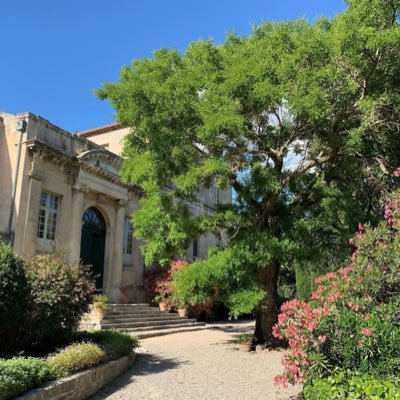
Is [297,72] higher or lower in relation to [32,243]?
higher

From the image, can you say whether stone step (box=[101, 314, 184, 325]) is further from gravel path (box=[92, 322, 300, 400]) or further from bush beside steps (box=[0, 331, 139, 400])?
bush beside steps (box=[0, 331, 139, 400])

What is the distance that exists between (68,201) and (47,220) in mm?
1179

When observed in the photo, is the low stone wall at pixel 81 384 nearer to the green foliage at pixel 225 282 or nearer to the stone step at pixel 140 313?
the green foliage at pixel 225 282

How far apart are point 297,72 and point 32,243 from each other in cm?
1055

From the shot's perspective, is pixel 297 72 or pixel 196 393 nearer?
pixel 196 393

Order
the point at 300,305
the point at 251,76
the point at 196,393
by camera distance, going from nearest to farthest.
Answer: the point at 300,305 → the point at 196,393 → the point at 251,76

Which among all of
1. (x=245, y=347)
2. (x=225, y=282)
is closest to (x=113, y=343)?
(x=225, y=282)

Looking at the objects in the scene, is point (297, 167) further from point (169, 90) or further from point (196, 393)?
point (196, 393)

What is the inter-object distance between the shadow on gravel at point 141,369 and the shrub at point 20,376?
41.3 inches

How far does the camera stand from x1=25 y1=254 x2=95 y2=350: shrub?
7633 millimetres

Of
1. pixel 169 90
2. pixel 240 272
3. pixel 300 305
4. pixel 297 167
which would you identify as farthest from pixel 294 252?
pixel 169 90

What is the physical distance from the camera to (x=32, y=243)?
1469cm

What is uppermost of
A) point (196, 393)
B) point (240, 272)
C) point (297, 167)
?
point (297, 167)

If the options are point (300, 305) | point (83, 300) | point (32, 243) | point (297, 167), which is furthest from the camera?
point (32, 243)
